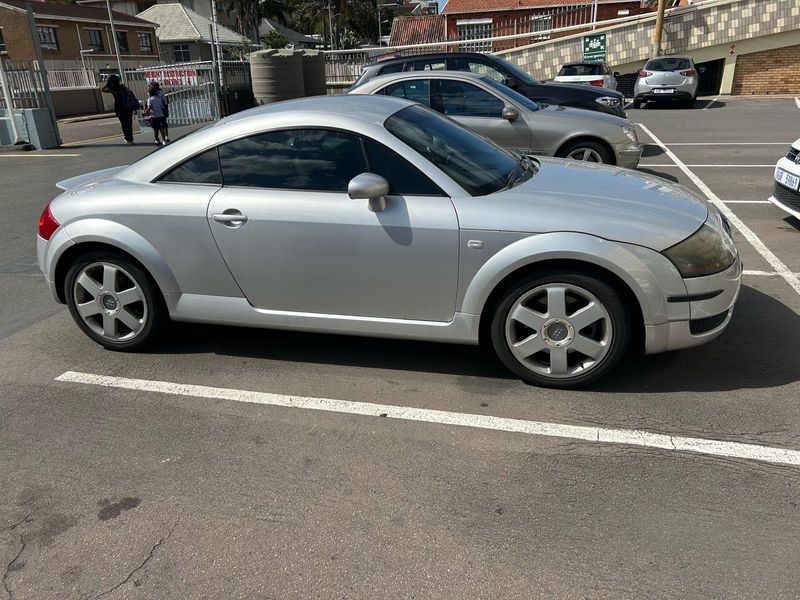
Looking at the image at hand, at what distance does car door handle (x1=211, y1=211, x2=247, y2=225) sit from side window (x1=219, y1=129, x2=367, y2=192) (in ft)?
0.70

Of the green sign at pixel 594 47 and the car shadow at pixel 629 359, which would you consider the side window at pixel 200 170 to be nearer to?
the car shadow at pixel 629 359

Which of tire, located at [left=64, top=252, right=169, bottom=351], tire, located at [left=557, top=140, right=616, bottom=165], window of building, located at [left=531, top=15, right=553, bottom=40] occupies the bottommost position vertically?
tire, located at [left=64, top=252, right=169, bottom=351]

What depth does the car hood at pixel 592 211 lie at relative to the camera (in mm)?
3350

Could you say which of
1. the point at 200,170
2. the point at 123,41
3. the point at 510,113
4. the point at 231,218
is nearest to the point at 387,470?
the point at 231,218

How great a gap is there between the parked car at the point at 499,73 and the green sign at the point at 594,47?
16.4 m

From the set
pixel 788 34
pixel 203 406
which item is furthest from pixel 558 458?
pixel 788 34

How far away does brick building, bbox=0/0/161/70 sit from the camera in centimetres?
3728

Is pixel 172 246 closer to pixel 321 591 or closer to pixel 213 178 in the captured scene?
pixel 213 178

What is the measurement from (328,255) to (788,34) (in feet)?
88.7

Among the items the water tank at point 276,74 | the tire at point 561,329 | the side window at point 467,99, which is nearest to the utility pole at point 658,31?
the water tank at point 276,74

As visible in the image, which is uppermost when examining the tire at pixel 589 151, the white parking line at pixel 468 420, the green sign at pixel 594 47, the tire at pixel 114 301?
the green sign at pixel 594 47

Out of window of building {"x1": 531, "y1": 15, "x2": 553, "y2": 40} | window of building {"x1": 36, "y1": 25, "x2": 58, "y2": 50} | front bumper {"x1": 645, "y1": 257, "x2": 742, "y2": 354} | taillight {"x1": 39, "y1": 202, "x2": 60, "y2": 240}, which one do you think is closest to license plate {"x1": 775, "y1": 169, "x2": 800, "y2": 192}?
front bumper {"x1": 645, "y1": 257, "x2": 742, "y2": 354}

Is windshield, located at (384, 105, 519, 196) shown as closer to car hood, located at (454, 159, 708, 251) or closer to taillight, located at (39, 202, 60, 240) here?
car hood, located at (454, 159, 708, 251)

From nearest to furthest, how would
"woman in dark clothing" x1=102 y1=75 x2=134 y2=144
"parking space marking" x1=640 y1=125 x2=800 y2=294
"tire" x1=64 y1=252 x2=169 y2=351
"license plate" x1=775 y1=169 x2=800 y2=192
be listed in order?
"tire" x1=64 y1=252 x2=169 y2=351
"parking space marking" x1=640 y1=125 x2=800 y2=294
"license plate" x1=775 y1=169 x2=800 y2=192
"woman in dark clothing" x1=102 y1=75 x2=134 y2=144
